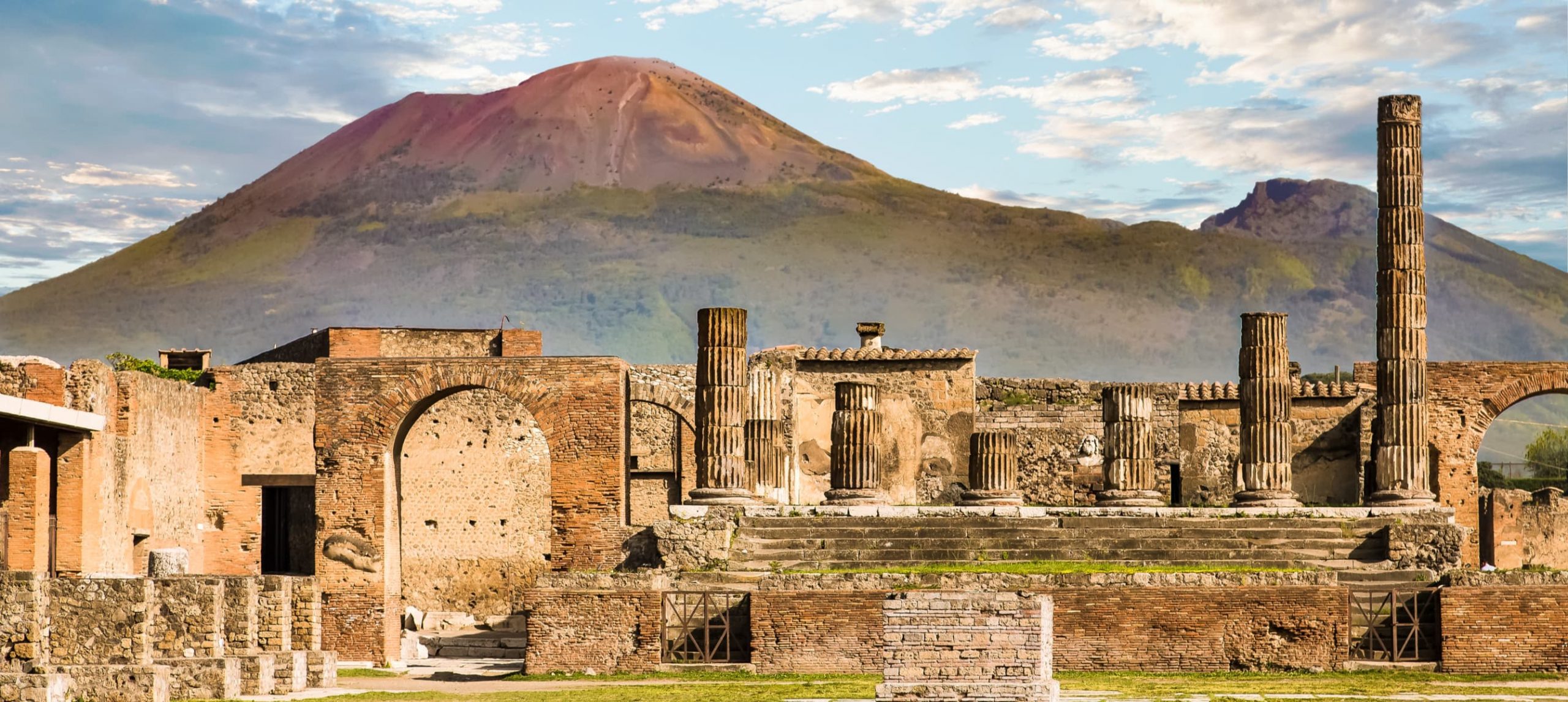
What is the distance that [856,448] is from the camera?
28.2 meters

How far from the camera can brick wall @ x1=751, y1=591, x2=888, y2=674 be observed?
21.8 metres

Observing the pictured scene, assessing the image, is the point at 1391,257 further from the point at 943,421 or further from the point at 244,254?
the point at 244,254

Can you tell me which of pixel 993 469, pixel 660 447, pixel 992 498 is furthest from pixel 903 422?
pixel 992 498

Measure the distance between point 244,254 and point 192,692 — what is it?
115011 mm

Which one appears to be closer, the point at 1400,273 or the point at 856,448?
the point at 856,448

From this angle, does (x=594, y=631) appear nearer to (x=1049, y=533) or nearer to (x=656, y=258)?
(x=1049, y=533)

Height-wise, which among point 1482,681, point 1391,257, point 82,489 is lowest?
point 1482,681

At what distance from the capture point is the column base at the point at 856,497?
90.5 feet

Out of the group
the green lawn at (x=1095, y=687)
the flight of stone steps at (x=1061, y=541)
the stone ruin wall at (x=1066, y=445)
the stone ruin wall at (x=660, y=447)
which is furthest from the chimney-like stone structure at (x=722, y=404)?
the stone ruin wall at (x=1066, y=445)

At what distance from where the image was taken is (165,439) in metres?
29.8

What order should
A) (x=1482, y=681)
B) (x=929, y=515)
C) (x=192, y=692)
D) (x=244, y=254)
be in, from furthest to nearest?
1. (x=244, y=254)
2. (x=929, y=515)
3. (x=1482, y=681)
4. (x=192, y=692)

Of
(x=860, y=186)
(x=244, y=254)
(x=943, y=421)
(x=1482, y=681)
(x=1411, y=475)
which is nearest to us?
(x=1482, y=681)

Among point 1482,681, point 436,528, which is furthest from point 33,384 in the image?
point 1482,681

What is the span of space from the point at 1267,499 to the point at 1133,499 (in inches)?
71.2
